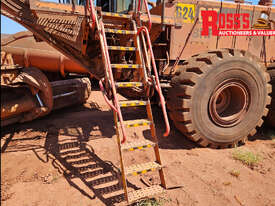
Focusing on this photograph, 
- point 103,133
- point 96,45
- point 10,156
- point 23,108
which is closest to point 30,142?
point 10,156

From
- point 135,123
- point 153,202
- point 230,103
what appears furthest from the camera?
point 230,103

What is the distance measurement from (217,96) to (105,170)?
7.63 ft

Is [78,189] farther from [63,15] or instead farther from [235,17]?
[235,17]

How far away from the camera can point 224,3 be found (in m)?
4.15

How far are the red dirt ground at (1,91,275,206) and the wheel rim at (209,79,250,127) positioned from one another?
1.94 feet

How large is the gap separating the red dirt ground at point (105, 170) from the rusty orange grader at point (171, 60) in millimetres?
329

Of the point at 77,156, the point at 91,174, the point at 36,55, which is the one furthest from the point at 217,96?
the point at 36,55

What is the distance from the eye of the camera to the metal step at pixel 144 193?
223cm

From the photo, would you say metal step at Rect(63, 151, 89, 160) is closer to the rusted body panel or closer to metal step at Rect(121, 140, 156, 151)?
metal step at Rect(121, 140, 156, 151)

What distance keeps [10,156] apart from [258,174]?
13.3 feet

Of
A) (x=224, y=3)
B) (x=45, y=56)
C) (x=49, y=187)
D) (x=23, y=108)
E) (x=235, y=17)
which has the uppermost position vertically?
(x=224, y=3)

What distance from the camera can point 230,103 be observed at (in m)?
3.89

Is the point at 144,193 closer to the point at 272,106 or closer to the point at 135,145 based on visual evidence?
the point at 135,145

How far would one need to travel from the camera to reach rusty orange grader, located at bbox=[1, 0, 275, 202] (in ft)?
9.34
